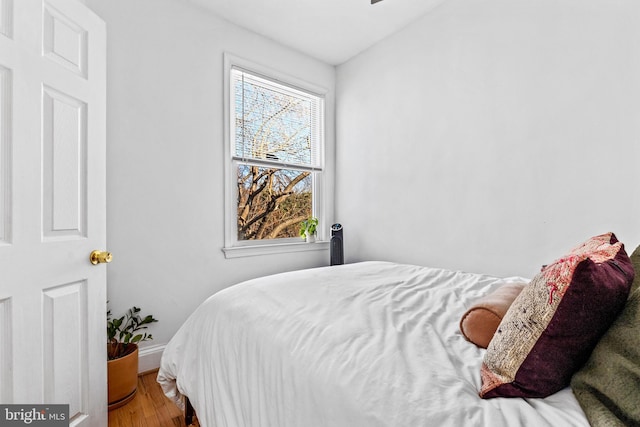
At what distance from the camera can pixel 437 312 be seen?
1.20 meters

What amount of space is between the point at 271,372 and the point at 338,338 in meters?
0.23

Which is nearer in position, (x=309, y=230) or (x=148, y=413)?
(x=148, y=413)

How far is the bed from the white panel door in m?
0.39

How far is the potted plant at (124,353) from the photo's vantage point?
1.78 meters

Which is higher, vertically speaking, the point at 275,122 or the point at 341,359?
the point at 275,122

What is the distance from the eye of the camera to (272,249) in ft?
9.50

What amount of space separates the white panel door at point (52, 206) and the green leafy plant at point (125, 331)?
473 mm

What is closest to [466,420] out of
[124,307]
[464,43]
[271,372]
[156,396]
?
[271,372]

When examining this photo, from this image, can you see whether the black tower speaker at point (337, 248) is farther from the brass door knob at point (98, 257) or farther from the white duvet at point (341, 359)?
the brass door knob at point (98, 257)

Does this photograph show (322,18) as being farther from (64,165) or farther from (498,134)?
(64,165)

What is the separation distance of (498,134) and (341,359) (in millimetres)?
1954

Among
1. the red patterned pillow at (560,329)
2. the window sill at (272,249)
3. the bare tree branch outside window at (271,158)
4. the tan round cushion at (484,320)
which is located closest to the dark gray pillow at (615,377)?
the red patterned pillow at (560,329)

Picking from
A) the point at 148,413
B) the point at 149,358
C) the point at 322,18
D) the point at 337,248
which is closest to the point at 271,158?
the point at 337,248

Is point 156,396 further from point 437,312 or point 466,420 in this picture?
point 466,420
